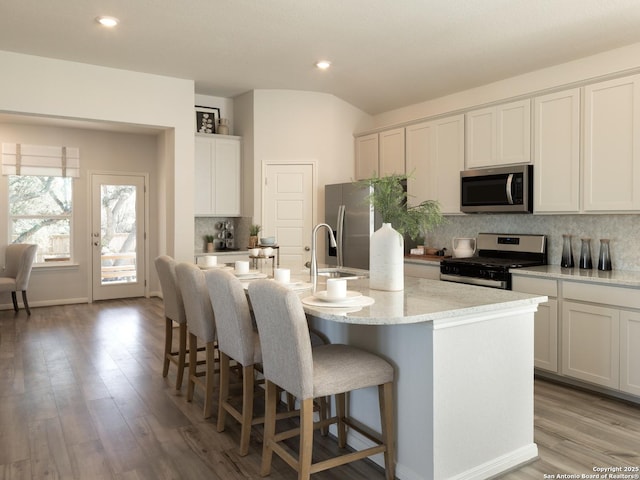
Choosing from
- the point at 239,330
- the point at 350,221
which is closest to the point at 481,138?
the point at 350,221

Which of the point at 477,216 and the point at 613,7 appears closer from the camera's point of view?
the point at 613,7

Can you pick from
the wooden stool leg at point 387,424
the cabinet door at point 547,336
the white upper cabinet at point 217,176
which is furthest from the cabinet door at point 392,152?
the wooden stool leg at point 387,424

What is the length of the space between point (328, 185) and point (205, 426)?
3.47m

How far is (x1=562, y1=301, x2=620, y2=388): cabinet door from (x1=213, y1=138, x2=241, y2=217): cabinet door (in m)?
4.07

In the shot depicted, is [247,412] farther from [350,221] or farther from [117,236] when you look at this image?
[117,236]

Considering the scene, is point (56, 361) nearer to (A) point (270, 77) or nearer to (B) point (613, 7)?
(A) point (270, 77)

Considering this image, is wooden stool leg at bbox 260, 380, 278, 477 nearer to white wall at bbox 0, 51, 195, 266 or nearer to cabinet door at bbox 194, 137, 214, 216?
white wall at bbox 0, 51, 195, 266

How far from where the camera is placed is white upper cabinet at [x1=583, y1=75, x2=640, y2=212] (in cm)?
363

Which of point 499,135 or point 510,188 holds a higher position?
point 499,135

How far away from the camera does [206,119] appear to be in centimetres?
629

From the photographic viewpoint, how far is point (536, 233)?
466cm

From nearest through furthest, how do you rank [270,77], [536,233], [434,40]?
[434,40], [536,233], [270,77]

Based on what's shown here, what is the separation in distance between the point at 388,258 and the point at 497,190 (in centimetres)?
225

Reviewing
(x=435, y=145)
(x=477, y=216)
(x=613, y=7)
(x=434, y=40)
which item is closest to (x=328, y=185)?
(x=435, y=145)
